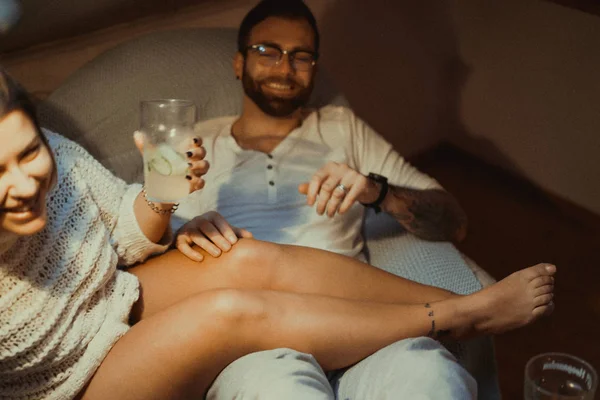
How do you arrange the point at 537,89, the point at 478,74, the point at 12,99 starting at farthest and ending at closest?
the point at 478,74
the point at 537,89
the point at 12,99

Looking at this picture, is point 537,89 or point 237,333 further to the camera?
point 537,89

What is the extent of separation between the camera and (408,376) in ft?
4.19

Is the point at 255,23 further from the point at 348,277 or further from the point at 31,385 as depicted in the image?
the point at 31,385

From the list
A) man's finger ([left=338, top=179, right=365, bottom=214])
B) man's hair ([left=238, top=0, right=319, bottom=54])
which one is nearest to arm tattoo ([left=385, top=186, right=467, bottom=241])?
man's finger ([left=338, top=179, right=365, bottom=214])

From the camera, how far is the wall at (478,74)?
2516 mm

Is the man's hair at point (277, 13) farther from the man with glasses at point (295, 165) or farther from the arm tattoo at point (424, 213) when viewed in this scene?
the arm tattoo at point (424, 213)

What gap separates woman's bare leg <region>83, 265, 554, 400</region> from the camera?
4.23 ft

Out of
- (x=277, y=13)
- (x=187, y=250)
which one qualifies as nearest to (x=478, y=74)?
(x=277, y=13)

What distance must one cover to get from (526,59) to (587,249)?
2.21 ft

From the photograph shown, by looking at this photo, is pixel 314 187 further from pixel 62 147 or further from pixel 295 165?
pixel 62 147

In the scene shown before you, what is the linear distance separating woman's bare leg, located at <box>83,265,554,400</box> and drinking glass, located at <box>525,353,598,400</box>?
1.06ft

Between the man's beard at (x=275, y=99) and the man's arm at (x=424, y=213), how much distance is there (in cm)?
31

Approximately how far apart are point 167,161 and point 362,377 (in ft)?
1.63

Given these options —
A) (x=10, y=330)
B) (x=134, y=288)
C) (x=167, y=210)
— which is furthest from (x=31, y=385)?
(x=167, y=210)
